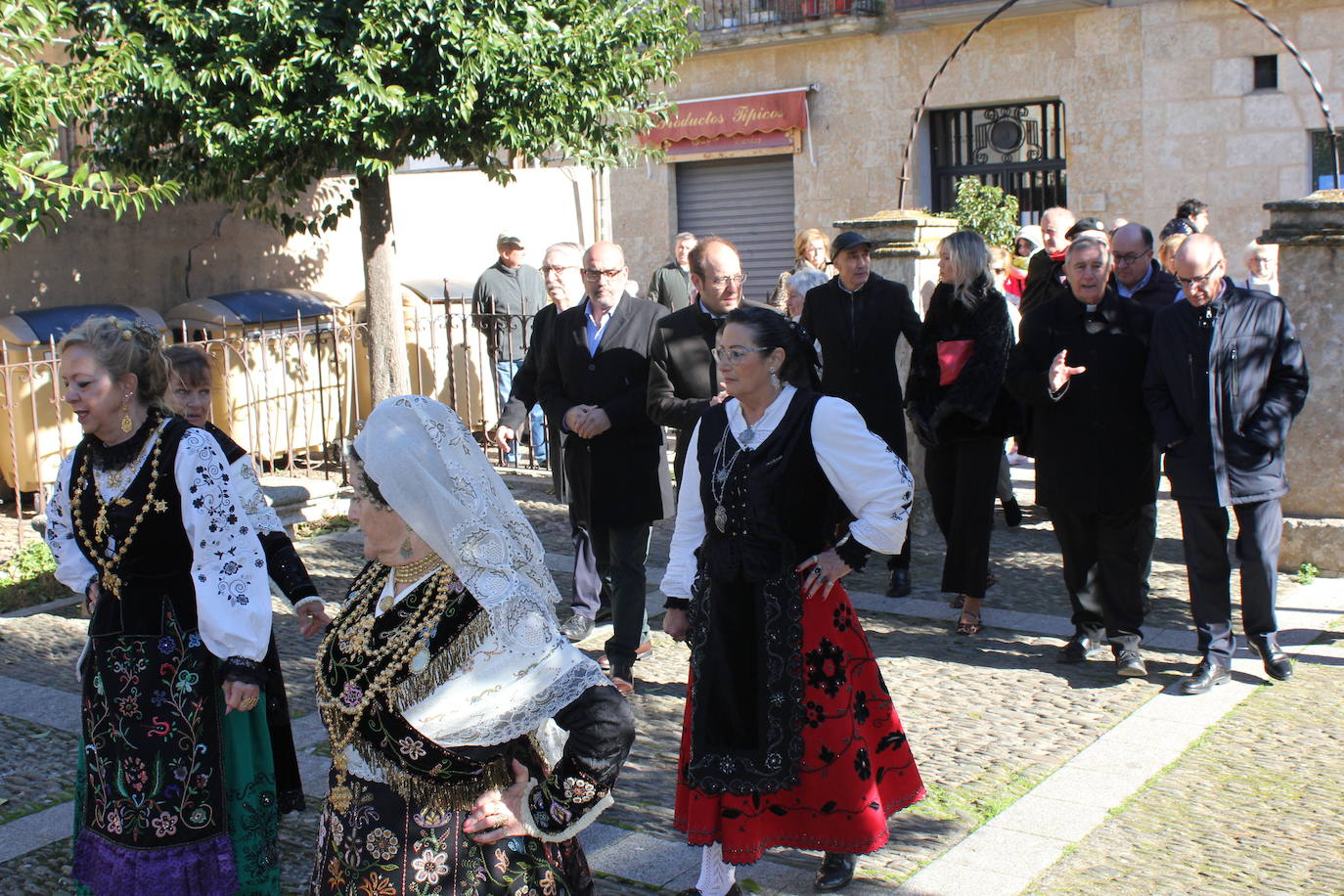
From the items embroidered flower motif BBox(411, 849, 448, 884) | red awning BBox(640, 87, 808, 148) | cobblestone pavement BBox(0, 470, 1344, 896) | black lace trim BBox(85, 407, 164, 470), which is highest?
red awning BBox(640, 87, 808, 148)

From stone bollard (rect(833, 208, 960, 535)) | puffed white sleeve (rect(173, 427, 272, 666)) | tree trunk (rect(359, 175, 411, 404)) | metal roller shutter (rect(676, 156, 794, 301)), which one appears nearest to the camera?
puffed white sleeve (rect(173, 427, 272, 666))

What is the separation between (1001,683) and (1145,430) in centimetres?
126

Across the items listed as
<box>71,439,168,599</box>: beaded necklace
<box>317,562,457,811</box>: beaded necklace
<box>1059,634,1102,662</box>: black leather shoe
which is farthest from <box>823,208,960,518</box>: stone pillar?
<box>317,562,457,811</box>: beaded necklace

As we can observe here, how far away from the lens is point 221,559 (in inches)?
140

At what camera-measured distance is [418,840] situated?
8.33ft

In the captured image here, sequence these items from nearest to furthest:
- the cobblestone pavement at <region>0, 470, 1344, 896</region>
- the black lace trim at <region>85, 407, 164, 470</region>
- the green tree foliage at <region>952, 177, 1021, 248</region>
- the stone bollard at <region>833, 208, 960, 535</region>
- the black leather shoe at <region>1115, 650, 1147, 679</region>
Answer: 1. the black lace trim at <region>85, 407, 164, 470</region>
2. the cobblestone pavement at <region>0, 470, 1344, 896</region>
3. the black leather shoe at <region>1115, 650, 1147, 679</region>
4. the stone bollard at <region>833, 208, 960, 535</region>
5. the green tree foliage at <region>952, 177, 1021, 248</region>

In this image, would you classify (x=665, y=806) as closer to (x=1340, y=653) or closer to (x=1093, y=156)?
(x=1340, y=653)

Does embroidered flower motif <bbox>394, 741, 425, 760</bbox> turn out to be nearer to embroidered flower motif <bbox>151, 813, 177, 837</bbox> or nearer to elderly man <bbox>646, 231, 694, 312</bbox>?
embroidered flower motif <bbox>151, 813, 177, 837</bbox>

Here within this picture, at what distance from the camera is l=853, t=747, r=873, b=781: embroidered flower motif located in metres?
3.88

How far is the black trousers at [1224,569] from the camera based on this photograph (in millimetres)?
5848

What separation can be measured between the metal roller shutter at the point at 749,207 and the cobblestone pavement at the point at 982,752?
14.3 metres

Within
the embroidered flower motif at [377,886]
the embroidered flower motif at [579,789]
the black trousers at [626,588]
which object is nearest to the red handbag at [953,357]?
the black trousers at [626,588]

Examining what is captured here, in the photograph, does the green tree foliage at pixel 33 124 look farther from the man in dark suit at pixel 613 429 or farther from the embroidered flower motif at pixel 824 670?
the embroidered flower motif at pixel 824 670

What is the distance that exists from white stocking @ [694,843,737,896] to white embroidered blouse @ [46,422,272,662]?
4.59 feet
